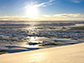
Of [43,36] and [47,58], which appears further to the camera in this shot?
[43,36]

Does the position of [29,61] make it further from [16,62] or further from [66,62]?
[66,62]

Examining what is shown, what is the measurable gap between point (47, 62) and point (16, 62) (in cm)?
93

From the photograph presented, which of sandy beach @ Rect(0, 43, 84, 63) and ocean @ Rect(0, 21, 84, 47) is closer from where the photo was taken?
sandy beach @ Rect(0, 43, 84, 63)

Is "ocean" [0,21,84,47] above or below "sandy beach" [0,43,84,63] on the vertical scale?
below

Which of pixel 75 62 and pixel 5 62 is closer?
pixel 75 62

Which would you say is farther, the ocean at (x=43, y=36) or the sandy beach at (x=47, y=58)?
the ocean at (x=43, y=36)

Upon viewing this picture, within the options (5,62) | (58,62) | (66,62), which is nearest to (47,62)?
(58,62)

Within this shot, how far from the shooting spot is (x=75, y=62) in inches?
128

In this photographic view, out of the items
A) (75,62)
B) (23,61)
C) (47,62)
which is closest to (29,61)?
(23,61)

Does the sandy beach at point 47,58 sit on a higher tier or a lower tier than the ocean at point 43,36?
higher

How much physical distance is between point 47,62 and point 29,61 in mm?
557

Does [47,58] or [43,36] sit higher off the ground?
[47,58]

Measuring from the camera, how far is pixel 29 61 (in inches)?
135

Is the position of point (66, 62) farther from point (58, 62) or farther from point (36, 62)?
point (36, 62)
